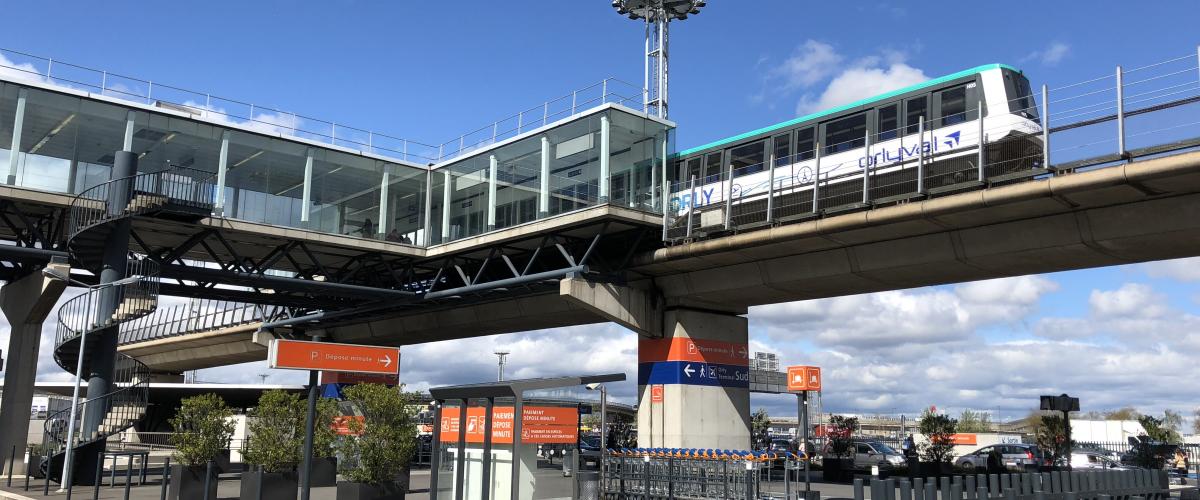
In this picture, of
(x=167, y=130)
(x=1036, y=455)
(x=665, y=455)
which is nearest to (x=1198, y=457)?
(x=1036, y=455)

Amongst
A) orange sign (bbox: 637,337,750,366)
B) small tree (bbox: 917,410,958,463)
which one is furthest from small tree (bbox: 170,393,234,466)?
small tree (bbox: 917,410,958,463)

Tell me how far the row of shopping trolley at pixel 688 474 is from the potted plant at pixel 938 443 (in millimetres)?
14289

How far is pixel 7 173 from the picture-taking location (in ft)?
86.9

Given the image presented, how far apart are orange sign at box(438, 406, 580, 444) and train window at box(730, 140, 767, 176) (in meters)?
10.6

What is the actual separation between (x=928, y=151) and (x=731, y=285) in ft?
25.4

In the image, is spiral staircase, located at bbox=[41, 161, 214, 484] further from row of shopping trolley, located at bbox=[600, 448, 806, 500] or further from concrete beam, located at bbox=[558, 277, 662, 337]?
row of shopping trolley, located at bbox=[600, 448, 806, 500]

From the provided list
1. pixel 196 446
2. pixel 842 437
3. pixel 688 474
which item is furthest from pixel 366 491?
pixel 842 437

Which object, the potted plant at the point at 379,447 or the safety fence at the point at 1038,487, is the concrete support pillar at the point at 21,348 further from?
the safety fence at the point at 1038,487

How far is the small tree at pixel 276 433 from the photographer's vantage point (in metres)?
20.8

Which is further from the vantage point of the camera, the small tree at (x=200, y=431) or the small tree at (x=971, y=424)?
the small tree at (x=971, y=424)

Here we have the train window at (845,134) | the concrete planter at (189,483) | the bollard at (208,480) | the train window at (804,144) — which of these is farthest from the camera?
the train window at (804,144)

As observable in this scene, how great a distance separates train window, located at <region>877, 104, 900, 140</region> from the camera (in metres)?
23.7

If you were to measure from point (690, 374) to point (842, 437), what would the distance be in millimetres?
20718

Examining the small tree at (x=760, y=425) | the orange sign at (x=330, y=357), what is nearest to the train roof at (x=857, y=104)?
the orange sign at (x=330, y=357)
